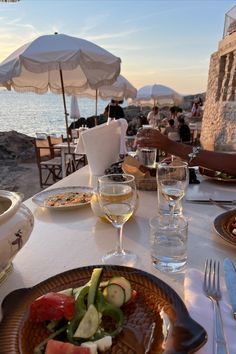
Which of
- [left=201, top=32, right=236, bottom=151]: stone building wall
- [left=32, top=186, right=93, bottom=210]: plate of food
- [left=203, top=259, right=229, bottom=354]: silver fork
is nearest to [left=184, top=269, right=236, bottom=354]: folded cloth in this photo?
[left=203, top=259, right=229, bottom=354]: silver fork

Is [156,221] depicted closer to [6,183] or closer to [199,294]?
[199,294]

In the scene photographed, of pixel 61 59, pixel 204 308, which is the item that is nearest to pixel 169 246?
pixel 204 308

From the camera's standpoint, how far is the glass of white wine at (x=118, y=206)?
38.0 inches

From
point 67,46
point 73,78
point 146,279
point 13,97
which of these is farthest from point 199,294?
point 13,97

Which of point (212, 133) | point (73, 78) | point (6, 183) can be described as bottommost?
point (6, 183)

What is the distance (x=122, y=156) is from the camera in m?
2.25

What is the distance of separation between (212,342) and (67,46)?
4.57 m

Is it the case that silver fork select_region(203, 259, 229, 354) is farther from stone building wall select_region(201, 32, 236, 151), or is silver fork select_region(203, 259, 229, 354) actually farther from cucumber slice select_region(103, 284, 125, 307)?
stone building wall select_region(201, 32, 236, 151)

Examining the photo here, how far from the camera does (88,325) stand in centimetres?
59

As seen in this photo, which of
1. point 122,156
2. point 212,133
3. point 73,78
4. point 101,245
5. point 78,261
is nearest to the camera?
point 78,261

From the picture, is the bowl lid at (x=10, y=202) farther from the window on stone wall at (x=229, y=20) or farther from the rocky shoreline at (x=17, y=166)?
the window on stone wall at (x=229, y=20)

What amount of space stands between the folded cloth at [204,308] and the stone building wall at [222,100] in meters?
6.78

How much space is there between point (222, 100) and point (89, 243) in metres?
8.35

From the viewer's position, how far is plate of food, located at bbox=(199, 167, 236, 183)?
183 cm
